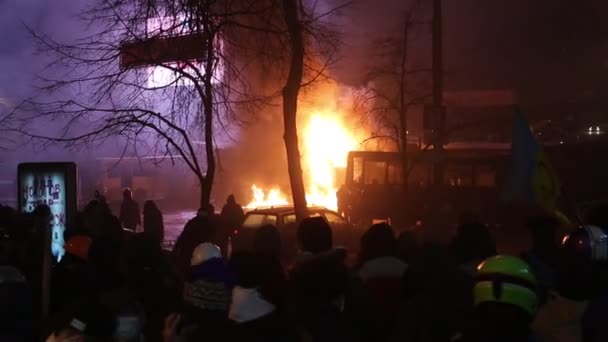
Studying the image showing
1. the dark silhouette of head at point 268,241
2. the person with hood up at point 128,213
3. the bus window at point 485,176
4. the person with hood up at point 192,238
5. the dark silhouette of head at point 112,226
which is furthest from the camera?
the bus window at point 485,176

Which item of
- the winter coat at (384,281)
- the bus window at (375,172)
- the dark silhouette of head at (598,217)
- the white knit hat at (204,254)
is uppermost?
the bus window at (375,172)

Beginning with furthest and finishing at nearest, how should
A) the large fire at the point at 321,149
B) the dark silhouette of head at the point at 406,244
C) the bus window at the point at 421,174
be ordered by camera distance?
the large fire at the point at 321,149 < the bus window at the point at 421,174 < the dark silhouette of head at the point at 406,244

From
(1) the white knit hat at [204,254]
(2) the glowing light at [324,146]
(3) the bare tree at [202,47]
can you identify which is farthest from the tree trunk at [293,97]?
(2) the glowing light at [324,146]

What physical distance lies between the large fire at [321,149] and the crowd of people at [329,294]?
32.8 m

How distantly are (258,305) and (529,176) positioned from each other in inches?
104

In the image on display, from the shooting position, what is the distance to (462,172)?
23625 mm

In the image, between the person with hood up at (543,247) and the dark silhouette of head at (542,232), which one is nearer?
the person with hood up at (543,247)

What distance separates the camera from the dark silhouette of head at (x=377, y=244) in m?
4.94

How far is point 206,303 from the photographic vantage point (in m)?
3.40

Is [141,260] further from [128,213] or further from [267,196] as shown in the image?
[267,196]

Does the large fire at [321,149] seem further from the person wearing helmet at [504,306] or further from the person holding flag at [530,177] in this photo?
the person wearing helmet at [504,306]

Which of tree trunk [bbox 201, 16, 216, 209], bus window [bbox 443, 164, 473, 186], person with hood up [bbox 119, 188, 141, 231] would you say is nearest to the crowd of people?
tree trunk [bbox 201, 16, 216, 209]

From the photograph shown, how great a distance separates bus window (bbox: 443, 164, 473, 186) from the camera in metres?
23.4

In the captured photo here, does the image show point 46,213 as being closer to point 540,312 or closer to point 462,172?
point 540,312
